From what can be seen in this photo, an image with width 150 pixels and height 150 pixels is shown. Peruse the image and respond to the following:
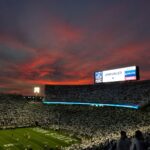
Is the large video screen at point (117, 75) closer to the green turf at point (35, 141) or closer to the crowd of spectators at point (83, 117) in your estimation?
the crowd of spectators at point (83, 117)

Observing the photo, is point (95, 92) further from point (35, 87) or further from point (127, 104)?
point (35, 87)

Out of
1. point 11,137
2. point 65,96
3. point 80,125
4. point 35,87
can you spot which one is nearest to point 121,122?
point 80,125

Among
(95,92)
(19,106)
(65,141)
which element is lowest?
(65,141)

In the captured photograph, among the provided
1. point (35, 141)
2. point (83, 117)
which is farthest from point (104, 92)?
point (35, 141)

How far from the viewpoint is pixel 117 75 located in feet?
223

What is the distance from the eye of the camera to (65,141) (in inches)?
1721

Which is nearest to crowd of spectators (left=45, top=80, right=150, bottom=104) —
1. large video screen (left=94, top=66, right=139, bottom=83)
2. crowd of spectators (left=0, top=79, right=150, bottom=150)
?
crowd of spectators (left=0, top=79, right=150, bottom=150)

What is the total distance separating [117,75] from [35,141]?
34042mm

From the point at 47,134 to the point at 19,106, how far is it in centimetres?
3433

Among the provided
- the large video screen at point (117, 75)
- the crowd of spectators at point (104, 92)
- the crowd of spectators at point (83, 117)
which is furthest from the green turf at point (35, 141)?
the large video screen at point (117, 75)

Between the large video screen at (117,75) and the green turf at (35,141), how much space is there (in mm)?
25961

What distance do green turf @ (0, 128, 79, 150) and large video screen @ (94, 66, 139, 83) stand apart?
85.2 ft

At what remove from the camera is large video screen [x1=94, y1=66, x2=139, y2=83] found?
62.6m

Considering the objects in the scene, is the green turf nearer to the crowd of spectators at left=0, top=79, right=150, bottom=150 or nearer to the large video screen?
the crowd of spectators at left=0, top=79, right=150, bottom=150
